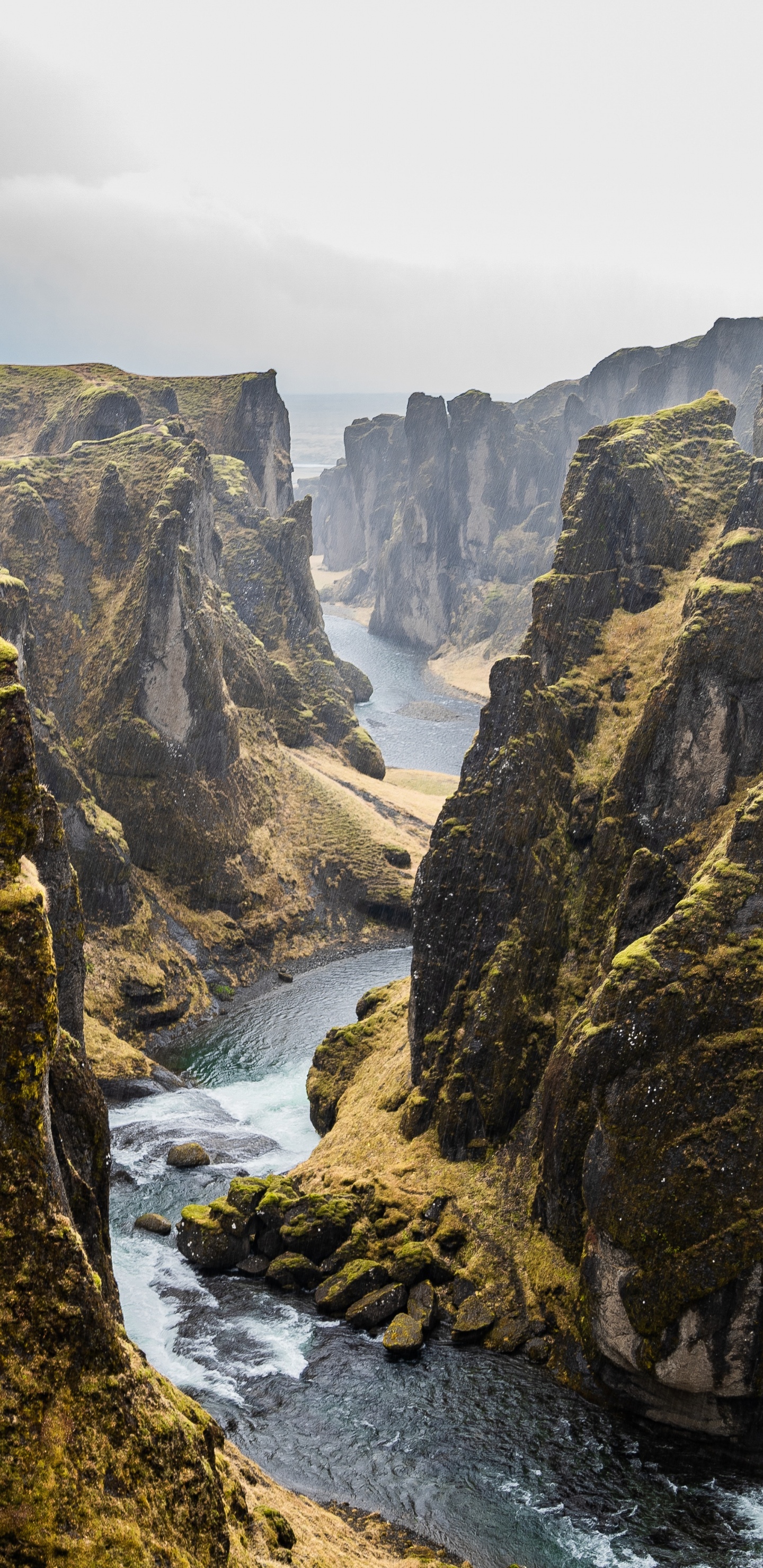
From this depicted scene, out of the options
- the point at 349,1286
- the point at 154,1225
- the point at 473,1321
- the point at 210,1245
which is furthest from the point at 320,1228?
the point at 154,1225

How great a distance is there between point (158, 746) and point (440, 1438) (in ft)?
218

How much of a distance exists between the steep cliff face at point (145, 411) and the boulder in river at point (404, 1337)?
105 m

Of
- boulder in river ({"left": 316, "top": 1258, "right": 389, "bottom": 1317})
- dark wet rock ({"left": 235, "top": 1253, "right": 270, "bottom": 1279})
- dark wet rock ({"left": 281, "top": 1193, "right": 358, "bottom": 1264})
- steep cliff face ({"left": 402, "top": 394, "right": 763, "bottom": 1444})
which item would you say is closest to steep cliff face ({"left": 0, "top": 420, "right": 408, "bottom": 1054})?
dark wet rock ({"left": 235, "top": 1253, "right": 270, "bottom": 1279})

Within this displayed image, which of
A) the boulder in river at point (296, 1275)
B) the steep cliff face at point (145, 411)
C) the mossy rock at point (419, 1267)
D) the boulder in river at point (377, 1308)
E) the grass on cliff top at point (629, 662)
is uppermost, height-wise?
the steep cliff face at point (145, 411)

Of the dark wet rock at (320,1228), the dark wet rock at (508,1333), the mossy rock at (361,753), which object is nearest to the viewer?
the dark wet rock at (508,1333)

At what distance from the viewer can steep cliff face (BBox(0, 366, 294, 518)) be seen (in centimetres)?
13962

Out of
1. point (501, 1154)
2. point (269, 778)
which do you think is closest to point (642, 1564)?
point (501, 1154)

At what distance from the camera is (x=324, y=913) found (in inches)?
4104

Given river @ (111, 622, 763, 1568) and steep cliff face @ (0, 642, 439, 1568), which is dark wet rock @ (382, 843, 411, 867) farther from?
steep cliff face @ (0, 642, 439, 1568)

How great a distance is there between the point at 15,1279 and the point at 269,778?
→ 9498cm

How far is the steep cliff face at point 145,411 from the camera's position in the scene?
139625mm

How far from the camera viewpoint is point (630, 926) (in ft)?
153

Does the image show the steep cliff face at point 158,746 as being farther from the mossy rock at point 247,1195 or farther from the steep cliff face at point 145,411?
the mossy rock at point 247,1195

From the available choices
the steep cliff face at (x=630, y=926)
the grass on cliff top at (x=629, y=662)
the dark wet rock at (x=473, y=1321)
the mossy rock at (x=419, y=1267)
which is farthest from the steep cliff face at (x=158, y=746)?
the dark wet rock at (x=473, y=1321)
